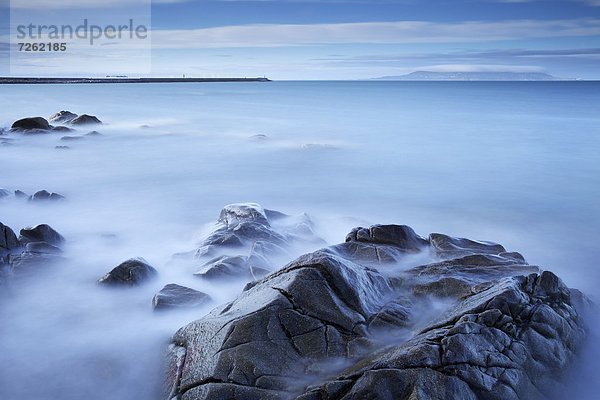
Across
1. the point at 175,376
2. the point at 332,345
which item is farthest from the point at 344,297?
the point at 175,376

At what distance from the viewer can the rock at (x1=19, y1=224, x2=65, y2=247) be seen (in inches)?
274

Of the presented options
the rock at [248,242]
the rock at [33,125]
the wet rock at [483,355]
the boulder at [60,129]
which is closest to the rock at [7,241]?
the rock at [248,242]

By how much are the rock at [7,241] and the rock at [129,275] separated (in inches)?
53.0

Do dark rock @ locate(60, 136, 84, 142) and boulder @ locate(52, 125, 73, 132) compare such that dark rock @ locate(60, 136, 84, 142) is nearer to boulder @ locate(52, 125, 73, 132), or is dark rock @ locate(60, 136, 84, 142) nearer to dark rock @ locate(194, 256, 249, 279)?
boulder @ locate(52, 125, 73, 132)

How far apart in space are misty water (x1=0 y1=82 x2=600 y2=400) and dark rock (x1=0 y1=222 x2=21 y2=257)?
25.8 inches

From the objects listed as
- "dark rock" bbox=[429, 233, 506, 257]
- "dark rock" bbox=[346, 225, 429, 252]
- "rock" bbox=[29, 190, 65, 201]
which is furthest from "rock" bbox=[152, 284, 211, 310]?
"rock" bbox=[29, 190, 65, 201]

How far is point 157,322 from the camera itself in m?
5.22

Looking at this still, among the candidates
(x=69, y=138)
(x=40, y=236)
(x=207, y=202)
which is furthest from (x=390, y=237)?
(x=69, y=138)

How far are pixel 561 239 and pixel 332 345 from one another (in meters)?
5.88

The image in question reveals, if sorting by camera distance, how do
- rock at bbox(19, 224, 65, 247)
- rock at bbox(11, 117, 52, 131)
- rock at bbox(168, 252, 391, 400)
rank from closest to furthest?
Answer: 1. rock at bbox(168, 252, 391, 400)
2. rock at bbox(19, 224, 65, 247)
3. rock at bbox(11, 117, 52, 131)

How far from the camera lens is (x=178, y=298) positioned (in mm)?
5496

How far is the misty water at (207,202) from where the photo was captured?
489 cm

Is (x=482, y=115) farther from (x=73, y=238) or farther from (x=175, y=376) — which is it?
(x=175, y=376)

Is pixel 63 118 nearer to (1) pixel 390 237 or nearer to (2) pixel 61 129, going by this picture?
(2) pixel 61 129
